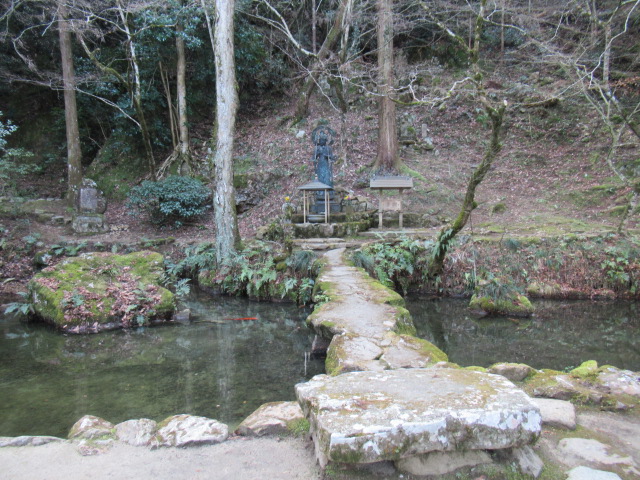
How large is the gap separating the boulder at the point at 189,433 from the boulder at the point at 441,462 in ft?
3.84

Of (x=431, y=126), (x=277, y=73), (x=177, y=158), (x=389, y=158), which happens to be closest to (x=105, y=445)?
(x=389, y=158)

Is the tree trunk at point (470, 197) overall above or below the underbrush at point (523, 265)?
above

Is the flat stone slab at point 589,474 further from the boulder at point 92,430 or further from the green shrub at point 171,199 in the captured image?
the green shrub at point 171,199

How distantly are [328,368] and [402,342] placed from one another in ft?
2.68

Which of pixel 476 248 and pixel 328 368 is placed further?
pixel 476 248

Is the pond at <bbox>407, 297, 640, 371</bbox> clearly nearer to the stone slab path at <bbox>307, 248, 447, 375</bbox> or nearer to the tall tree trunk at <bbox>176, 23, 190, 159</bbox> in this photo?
the stone slab path at <bbox>307, 248, 447, 375</bbox>

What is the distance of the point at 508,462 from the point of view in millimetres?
1991

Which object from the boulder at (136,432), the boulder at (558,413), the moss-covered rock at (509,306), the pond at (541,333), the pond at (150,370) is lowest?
the pond at (150,370)

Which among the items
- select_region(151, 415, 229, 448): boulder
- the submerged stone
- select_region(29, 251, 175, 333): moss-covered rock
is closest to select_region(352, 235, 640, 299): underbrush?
select_region(29, 251, 175, 333): moss-covered rock

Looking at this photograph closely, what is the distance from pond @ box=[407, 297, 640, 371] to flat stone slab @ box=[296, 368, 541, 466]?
3354 mm

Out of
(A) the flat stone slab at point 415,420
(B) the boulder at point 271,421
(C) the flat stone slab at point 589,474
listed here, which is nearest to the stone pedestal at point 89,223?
(B) the boulder at point 271,421

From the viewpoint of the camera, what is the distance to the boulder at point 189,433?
247 cm

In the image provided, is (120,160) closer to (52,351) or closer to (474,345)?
(52,351)

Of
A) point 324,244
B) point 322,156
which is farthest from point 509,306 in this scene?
point 322,156
